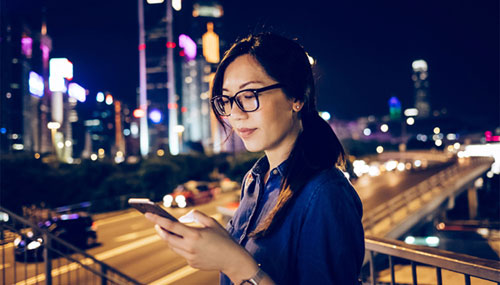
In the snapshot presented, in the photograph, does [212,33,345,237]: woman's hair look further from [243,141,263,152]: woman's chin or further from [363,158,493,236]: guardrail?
[363,158,493,236]: guardrail

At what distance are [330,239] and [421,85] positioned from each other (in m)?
102

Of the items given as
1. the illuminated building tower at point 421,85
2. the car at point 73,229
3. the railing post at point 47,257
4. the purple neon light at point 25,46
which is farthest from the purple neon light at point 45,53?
the illuminated building tower at point 421,85

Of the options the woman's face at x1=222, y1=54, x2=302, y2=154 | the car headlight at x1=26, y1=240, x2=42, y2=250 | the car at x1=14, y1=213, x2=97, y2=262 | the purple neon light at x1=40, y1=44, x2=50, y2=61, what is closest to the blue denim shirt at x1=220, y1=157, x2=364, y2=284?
the woman's face at x1=222, y1=54, x2=302, y2=154

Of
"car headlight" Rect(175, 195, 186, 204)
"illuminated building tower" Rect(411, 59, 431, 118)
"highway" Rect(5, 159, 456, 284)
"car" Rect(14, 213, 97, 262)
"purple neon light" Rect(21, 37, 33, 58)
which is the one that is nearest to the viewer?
"highway" Rect(5, 159, 456, 284)

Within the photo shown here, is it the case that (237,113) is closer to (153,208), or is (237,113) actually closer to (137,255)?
(153,208)

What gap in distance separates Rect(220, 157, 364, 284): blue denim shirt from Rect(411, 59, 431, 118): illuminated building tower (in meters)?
94.7

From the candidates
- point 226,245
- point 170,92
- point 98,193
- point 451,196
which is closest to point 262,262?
point 226,245

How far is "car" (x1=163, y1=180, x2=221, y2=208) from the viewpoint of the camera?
65.1 ft

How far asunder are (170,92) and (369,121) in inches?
2178

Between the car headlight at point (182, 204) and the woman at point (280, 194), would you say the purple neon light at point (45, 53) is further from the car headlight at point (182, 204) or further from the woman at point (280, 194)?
the woman at point (280, 194)

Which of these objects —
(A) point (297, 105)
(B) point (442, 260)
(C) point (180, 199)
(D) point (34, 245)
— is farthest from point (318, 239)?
(C) point (180, 199)

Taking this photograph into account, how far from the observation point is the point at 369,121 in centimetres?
7788

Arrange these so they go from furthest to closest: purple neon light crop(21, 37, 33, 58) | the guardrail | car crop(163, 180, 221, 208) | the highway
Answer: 1. car crop(163, 180, 221, 208)
2. the guardrail
3. purple neon light crop(21, 37, 33, 58)
4. the highway

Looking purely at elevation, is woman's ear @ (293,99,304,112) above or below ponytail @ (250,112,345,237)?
above
